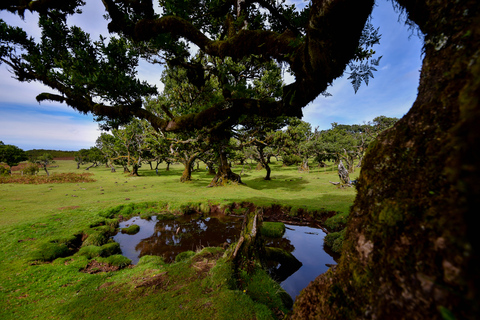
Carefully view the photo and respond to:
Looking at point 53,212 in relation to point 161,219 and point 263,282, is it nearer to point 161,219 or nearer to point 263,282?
point 161,219

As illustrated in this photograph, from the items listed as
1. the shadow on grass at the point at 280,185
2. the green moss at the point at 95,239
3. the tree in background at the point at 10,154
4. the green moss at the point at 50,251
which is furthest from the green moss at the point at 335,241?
the tree in background at the point at 10,154

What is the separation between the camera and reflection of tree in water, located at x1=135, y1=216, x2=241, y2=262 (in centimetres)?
890

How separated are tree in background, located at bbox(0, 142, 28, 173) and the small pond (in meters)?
43.8

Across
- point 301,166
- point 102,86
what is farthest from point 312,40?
point 301,166

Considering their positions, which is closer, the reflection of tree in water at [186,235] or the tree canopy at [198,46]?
the tree canopy at [198,46]

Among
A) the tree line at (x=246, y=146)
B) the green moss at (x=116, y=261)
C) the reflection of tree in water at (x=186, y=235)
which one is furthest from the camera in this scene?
the tree line at (x=246, y=146)

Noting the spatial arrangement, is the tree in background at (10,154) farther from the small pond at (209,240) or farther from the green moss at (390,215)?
the green moss at (390,215)

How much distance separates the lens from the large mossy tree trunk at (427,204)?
2.30 ft

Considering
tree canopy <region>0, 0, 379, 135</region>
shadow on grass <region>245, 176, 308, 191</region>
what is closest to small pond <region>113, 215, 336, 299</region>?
tree canopy <region>0, 0, 379, 135</region>

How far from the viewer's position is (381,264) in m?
1.35

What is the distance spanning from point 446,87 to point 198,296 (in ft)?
16.4

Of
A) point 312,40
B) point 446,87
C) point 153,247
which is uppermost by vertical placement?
point 312,40

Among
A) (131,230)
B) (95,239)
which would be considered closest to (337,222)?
(131,230)

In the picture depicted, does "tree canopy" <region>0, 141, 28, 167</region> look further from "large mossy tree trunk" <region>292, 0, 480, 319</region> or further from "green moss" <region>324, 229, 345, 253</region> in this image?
"large mossy tree trunk" <region>292, 0, 480, 319</region>
